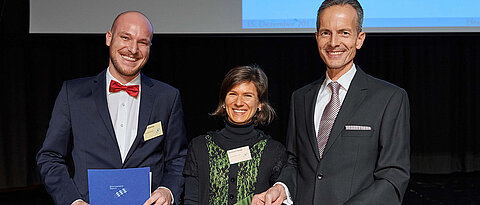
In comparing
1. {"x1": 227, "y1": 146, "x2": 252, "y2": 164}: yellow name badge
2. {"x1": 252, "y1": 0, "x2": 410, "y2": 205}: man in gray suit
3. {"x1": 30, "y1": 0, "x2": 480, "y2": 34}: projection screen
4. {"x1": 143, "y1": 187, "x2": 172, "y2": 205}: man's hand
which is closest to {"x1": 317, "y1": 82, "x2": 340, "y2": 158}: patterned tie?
{"x1": 252, "y1": 0, "x2": 410, "y2": 205}: man in gray suit

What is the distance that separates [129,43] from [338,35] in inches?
38.7

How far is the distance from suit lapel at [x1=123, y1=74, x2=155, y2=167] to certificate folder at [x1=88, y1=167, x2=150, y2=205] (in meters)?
0.16

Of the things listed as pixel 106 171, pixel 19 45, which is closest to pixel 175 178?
pixel 106 171

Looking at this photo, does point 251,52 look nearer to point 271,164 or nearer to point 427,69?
point 427,69

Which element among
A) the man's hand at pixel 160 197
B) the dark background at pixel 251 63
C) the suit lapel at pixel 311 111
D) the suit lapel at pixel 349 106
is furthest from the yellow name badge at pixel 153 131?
the dark background at pixel 251 63

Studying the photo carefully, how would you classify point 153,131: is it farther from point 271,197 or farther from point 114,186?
point 271,197

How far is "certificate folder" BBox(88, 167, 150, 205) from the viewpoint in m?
1.99

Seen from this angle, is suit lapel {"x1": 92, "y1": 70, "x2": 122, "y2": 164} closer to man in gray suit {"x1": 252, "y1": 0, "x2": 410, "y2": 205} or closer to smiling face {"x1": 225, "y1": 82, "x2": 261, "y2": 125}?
smiling face {"x1": 225, "y1": 82, "x2": 261, "y2": 125}

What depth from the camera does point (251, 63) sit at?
6035mm

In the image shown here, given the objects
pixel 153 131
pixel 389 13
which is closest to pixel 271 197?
pixel 153 131

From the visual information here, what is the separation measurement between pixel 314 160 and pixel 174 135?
76cm

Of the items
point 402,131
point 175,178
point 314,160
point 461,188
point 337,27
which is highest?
point 337,27

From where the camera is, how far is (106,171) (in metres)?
1.99

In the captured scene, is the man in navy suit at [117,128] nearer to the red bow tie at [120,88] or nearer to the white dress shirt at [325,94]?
the red bow tie at [120,88]
